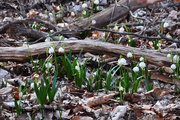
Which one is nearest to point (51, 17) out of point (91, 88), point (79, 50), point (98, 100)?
point (79, 50)

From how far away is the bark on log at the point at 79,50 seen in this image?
389cm

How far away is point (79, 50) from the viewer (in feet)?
13.1

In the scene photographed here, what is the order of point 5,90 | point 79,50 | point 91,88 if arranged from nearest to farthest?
point 5,90, point 91,88, point 79,50

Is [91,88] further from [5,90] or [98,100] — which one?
[5,90]

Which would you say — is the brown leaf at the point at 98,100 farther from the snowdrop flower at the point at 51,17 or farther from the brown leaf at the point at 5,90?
the snowdrop flower at the point at 51,17

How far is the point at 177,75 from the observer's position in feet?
12.2

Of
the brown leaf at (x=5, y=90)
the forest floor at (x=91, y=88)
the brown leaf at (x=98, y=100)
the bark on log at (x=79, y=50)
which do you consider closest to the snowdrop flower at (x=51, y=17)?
the forest floor at (x=91, y=88)

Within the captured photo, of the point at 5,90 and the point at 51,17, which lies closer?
the point at 5,90

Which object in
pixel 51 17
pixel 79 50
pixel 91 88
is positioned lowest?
pixel 91 88

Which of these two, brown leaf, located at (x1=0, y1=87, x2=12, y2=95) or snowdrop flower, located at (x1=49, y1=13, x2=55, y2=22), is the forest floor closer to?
brown leaf, located at (x1=0, y1=87, x2=12, y2=95)

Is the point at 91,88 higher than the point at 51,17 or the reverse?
the reverse

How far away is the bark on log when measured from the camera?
389cm

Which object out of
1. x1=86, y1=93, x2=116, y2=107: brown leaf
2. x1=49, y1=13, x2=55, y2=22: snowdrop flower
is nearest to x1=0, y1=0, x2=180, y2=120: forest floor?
x1=86, y1=93, x2=116, y2=107: brown leaf

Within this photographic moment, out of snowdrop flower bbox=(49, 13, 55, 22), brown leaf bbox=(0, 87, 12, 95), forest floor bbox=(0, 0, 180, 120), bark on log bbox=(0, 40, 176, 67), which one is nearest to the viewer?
forest floor bbox=(0, 0, 180, 120)
